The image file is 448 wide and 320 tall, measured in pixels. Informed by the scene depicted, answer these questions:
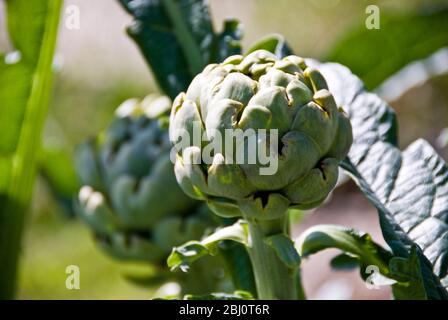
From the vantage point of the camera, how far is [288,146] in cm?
71

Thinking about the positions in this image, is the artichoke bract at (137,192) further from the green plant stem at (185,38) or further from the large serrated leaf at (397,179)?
the large serrated leaf at (397,179)

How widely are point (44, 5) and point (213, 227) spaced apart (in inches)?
15.2

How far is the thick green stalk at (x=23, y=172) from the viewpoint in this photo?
1.23m

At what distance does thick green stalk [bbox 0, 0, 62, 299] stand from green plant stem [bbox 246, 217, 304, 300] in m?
0.54

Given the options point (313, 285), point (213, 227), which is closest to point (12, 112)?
point (213, 227)

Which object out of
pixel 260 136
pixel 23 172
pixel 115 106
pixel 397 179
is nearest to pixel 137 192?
pixel 23 172

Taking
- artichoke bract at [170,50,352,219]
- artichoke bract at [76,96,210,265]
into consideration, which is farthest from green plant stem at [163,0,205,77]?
artichoke bract at [170,50,352,219]

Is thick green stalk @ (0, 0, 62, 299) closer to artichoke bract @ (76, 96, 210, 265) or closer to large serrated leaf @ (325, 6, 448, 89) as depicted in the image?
artichoke bract @ (76, 96, 210, 265)

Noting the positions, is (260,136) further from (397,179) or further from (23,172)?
(23,172)

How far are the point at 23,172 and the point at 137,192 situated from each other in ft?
0.56

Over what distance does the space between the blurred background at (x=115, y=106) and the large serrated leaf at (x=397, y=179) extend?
1.82 feet

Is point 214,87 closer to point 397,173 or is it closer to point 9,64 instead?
point 397,173

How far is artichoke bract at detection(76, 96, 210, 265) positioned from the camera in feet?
3.99

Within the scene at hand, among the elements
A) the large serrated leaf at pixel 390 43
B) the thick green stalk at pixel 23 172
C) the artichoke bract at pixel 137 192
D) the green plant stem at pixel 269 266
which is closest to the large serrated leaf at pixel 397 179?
the green plant stem at pixel 269 266
